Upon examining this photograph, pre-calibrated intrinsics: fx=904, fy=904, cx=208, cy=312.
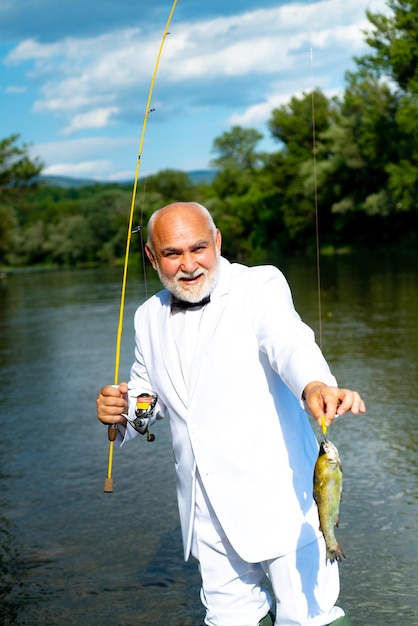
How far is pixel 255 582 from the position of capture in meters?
3.56

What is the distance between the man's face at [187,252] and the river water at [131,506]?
2121 millimetres

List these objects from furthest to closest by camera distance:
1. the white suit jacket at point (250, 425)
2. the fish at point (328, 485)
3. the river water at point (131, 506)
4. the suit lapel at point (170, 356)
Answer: the river water at point (131, 506), the suit lapel at point (170, 356), the white suit jacket at point (250, 425), the fish at point (328, 485)

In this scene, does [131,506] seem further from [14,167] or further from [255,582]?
[14,167]

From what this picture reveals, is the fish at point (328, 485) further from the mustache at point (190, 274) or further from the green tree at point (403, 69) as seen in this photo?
the green tree at point (403, 69)

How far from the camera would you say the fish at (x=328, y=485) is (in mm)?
2969

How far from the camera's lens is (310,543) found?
11.3ft

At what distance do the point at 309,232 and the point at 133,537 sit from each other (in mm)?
61006

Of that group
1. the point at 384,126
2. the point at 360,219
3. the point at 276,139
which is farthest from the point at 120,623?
the point at 276,139

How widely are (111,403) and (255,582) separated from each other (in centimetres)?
91

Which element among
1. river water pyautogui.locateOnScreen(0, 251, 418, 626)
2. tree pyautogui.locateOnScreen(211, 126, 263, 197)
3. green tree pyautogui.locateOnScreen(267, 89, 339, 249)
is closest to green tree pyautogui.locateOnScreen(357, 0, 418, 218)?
green tree pyautogui.locateOnScreen(267, 89, 339, 249)

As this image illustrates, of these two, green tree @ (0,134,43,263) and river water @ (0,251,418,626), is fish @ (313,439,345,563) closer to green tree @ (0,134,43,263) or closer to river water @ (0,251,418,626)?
river water @ (0,251,418,626)

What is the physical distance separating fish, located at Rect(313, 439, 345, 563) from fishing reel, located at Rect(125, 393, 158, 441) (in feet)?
2.95

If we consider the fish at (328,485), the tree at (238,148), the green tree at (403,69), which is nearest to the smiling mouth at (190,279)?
the fish at (328,485)

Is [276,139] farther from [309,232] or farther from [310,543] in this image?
[310,543]
